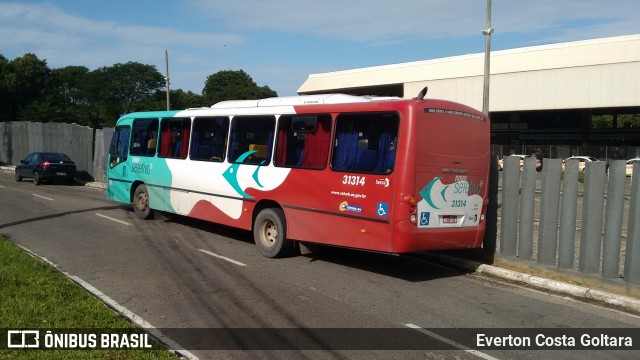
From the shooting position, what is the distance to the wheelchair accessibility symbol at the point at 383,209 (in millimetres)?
7879

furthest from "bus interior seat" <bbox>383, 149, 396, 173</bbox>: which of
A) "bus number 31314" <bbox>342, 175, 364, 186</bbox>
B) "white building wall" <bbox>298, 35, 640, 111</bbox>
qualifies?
"white building wall" <bbox>298, 35, 640, 111</bbox>

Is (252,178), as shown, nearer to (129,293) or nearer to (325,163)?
(325,163)

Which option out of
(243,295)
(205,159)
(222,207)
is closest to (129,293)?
(243,295)

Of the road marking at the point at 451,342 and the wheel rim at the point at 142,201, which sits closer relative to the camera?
the road marking at the point at 451,342

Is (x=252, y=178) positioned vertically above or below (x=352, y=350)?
above

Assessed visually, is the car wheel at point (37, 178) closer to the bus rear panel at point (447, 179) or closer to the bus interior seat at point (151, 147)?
the bus interior seat at point (151, 147)

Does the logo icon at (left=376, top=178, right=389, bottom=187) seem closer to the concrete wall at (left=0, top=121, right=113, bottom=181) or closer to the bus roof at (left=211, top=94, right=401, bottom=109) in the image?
the bus roof at (left=211, top=94, right=401, bottom=109)

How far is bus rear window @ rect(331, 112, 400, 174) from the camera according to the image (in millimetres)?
7957

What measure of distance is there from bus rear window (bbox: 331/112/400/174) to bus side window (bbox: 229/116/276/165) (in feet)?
5.67

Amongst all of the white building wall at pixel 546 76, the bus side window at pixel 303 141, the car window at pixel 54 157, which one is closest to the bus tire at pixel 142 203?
the bus side window at pixel 303 141

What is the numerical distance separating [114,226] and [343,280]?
22.6ft

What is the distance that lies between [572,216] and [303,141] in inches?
173

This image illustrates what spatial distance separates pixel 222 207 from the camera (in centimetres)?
1095

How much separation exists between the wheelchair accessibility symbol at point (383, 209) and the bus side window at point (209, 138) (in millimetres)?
4208
